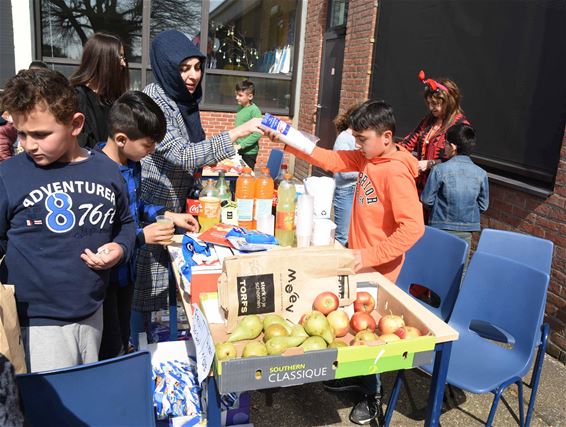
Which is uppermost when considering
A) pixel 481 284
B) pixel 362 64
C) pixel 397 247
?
pixel 362 64

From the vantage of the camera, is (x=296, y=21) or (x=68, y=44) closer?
(x=68, y=44)

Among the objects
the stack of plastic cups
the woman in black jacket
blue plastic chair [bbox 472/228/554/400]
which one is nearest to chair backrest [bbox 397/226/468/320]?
blue plastic chair [bbox 472/228/554/400]

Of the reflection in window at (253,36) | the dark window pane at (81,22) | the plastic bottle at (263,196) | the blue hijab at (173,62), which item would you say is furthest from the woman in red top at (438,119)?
the dark window pane at (81,22)

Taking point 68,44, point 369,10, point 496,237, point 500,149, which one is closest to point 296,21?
point 369,10

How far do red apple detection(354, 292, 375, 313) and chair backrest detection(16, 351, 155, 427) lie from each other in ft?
3.21

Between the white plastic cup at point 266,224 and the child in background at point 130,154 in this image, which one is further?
the white plastic cup at point 266,224

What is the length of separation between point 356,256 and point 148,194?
1364 millimetres

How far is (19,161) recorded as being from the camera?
5.54 feet

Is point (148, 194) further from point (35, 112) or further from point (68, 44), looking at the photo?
point (68, 44)

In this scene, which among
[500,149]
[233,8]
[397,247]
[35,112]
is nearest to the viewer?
[35,112]

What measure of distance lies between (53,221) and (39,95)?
43 centimetres

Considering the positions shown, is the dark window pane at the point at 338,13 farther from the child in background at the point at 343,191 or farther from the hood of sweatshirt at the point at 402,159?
the hood of sweatshirt at the point at 402,159

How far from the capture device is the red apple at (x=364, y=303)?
2.10 m

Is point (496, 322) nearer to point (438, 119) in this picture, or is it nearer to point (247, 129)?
point (247, 129)
